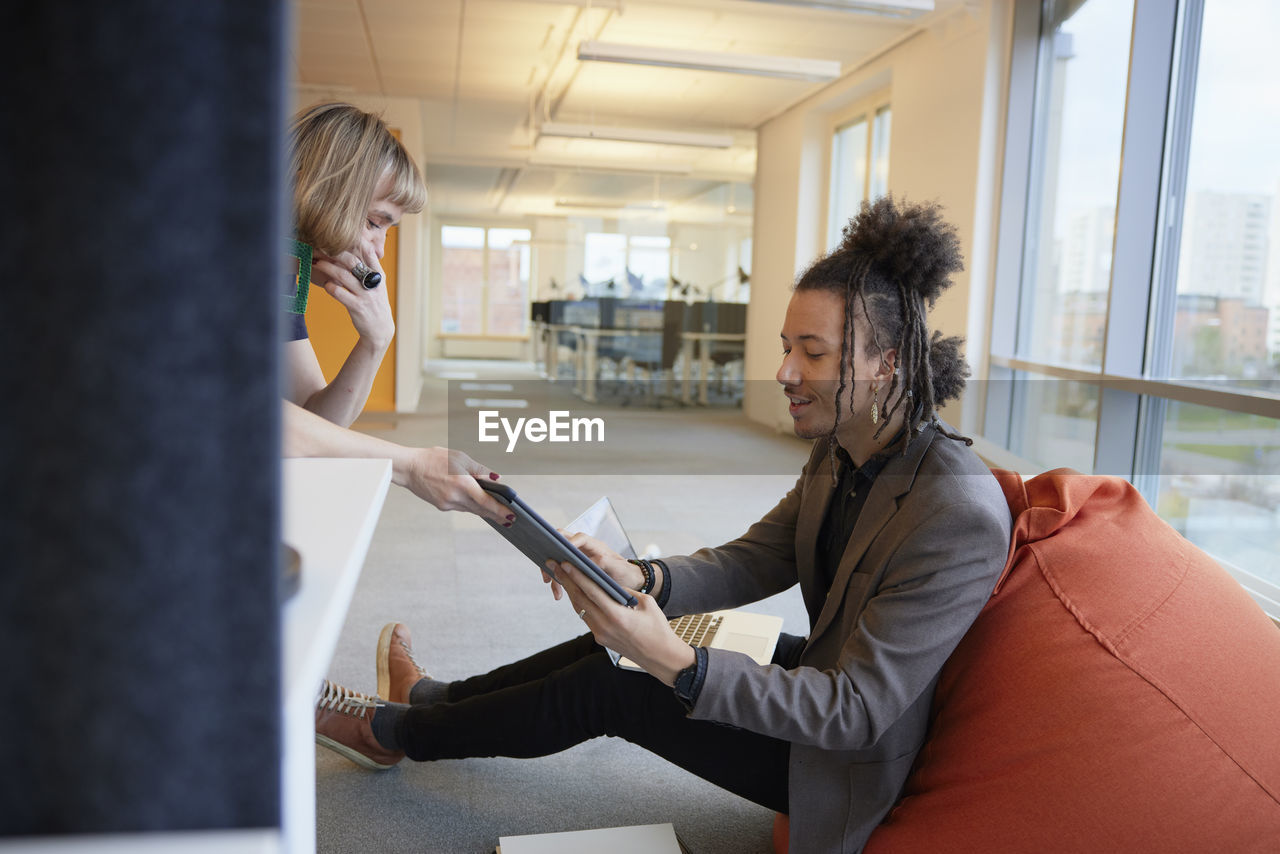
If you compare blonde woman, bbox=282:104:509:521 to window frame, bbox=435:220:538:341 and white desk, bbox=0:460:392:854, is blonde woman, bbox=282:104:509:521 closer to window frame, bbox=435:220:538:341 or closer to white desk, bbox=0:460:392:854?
white desk, bbox=0:460:392:854

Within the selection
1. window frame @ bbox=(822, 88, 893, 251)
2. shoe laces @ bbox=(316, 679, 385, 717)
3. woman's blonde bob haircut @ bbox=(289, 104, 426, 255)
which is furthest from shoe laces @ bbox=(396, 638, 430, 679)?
window frame @ bbox=(822, 88, 893, 251)

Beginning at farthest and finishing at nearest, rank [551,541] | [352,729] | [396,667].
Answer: [396,667]
[352,729]
[551,541]

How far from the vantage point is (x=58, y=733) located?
25cm

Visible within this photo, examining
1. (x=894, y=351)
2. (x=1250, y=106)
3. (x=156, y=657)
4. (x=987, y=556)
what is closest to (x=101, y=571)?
(x=156, y=657)

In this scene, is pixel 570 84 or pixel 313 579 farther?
pixel 570 84

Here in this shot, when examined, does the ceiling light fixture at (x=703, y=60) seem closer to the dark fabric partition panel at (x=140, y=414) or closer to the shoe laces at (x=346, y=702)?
the shoe laces at (x=346, y=702)

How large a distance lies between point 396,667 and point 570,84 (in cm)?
595

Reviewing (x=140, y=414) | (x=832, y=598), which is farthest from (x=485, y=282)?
(x=140, y=414)

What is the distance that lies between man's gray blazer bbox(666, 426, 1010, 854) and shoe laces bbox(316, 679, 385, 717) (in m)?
0.99

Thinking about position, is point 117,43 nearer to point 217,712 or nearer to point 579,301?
point 217,712

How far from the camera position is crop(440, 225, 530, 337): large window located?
10.8 metres

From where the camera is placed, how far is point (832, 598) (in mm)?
1350

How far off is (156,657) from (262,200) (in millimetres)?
123

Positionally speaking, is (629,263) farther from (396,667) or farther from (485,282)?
(396,667)
